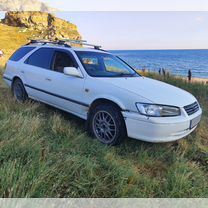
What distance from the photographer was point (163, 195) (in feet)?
8.79

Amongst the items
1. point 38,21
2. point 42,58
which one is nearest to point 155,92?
point 42,58

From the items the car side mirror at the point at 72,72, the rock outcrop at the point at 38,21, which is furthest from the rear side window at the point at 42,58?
the rock outcrop at the point at 38,21

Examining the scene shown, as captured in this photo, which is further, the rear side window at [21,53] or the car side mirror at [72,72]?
the rear side window at [21,53]

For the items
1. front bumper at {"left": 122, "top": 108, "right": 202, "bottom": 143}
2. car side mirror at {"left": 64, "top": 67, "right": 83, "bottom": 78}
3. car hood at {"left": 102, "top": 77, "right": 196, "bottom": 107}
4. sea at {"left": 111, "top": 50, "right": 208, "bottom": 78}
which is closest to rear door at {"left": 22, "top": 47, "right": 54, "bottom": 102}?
car side mirror at {"left": 64, "top": 67, "right": 83, "bottom": 78}

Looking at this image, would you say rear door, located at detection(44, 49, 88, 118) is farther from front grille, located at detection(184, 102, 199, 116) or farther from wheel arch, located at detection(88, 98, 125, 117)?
front grille, located at detection(184, 102, 199, 116)

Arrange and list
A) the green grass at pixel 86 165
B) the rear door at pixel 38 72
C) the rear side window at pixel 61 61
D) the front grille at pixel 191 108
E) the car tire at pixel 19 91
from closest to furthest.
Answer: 1. the green grass at pixel 86 165
2. the front grille at pixel 191 108
3. the rear side window at pixel 61 61
4. the rear door at pixel 38 72
5. the car tire at pixel 19 91

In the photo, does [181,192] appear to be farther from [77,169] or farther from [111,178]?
[77,169]

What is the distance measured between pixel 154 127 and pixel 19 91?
383 centimetres

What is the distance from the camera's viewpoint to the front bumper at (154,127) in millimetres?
3504

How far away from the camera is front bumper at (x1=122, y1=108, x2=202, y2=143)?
11.5 ft

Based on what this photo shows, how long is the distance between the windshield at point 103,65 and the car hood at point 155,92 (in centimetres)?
38

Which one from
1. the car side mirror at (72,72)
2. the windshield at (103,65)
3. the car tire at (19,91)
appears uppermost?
the windshield at (103,65)

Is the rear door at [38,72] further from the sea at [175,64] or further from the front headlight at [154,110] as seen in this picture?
the sea at [175,64]

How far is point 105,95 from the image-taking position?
13.0 ft
